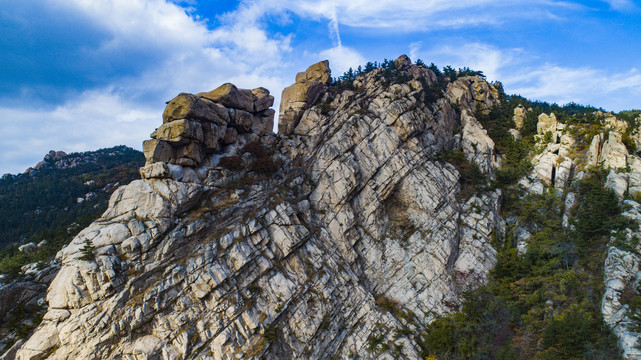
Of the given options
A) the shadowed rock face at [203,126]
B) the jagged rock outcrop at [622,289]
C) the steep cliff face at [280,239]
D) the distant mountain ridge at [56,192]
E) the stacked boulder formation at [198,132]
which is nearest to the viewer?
the jagged rock outcrop at [622,289]

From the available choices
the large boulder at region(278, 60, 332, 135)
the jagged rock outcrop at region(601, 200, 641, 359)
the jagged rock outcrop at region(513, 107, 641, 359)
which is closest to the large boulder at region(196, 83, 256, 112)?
the large boulder at region(278, 60, 332, 135)

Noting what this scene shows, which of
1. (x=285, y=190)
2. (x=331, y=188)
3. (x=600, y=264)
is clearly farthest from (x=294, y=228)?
(x=600, y=264)

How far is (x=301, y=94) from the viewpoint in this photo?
172 feet

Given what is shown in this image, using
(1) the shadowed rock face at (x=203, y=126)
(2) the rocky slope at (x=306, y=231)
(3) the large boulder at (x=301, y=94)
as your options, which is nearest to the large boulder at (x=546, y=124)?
(2) the rocky slope at (x=306, y=231)

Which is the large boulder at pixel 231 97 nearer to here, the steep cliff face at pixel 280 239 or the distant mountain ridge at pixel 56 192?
the steep cliff face at pixel 280 239

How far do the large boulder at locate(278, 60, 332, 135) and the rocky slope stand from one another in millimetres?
357

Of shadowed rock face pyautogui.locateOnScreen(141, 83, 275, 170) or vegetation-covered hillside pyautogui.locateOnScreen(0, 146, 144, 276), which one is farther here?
vegetation-covered hillside pyautogui.locateOnScreen(0, 146, 144, 276)

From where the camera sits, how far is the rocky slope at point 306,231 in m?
26.6

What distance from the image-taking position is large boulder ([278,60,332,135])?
164ft

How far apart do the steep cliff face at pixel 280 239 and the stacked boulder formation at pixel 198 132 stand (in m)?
0.17

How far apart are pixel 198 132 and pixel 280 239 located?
16550 millimetres

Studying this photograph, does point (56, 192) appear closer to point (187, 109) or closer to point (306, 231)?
point (187, 109)

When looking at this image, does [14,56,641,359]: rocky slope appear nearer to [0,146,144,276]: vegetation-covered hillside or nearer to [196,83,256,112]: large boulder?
[196,83,256,112]: large boulder

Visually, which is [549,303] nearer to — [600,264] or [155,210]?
[600,264]
